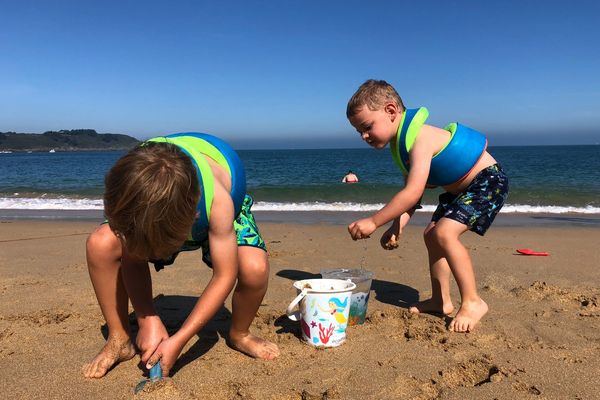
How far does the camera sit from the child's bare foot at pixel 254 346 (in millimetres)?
2712

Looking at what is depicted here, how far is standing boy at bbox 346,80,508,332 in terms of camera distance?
3176mm

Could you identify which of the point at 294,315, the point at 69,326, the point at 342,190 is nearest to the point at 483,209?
the point at 294,315

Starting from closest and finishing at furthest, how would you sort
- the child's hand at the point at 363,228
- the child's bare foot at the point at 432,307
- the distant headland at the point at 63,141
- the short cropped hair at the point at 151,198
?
the short cropped hair at the point at 151,198, the child's hand at the point at 363,228, the child's bare foot at the point at 432,307, the distant headland at the point at 63,141

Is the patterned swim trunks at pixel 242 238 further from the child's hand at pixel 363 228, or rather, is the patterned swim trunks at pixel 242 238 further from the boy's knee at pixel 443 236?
the boy's knee at pixel 443 236

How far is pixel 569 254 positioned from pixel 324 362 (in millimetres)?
4003

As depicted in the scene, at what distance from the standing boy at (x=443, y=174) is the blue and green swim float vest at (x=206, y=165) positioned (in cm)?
94

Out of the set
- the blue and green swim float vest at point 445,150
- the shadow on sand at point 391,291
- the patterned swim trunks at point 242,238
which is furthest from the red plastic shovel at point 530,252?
the patterned swim trunks at point 242,238

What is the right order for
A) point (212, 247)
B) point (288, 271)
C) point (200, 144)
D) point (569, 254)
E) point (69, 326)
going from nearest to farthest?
point (212, 247) → point (200, 144) → point (69, 326) → point (288, 271) → point (569, 254)

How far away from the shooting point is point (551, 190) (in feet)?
53.4

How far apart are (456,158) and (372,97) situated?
2.28ft

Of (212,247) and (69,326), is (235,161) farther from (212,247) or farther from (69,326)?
(69,326)

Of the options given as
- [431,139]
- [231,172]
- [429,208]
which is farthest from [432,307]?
[429,208]

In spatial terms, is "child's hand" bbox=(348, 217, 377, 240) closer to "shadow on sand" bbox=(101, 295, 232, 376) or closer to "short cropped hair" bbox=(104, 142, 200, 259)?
"shadow on sand" bbox=(101, 295, 232, 376)

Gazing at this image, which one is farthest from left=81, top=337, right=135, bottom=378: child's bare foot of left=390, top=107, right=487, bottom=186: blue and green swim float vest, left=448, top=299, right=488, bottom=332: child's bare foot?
left=390, top=107, right=487, bottom=186: blue and green swim float vest
